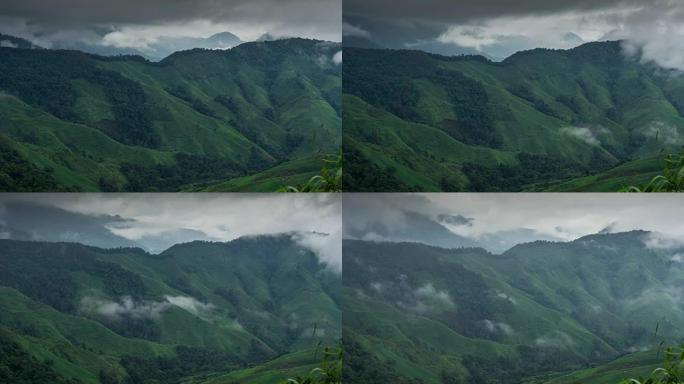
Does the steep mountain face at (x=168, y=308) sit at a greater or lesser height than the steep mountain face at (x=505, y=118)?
lesser

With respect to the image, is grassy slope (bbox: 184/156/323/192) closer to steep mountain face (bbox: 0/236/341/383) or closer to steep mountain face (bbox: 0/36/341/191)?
steep mountain face (bbox: 0/36/341/191)

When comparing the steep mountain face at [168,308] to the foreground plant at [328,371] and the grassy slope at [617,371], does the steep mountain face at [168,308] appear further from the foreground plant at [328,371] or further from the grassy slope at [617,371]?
the grassy slope at [617,371]

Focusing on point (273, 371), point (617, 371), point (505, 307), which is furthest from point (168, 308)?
point (617, 371)

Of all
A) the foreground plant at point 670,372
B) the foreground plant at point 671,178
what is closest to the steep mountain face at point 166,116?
the foreground plant at point 671,178

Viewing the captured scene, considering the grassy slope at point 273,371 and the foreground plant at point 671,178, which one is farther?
the grassy slope at point 273,371

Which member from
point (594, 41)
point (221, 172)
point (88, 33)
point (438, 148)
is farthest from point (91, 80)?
point (594, 41)

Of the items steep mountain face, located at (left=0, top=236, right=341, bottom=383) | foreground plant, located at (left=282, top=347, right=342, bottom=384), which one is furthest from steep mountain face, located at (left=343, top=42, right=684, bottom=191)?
foreground plant, located at (left=282, top=347, right=342, bottom=384)

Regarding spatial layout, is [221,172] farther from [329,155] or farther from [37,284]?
[37,284]
